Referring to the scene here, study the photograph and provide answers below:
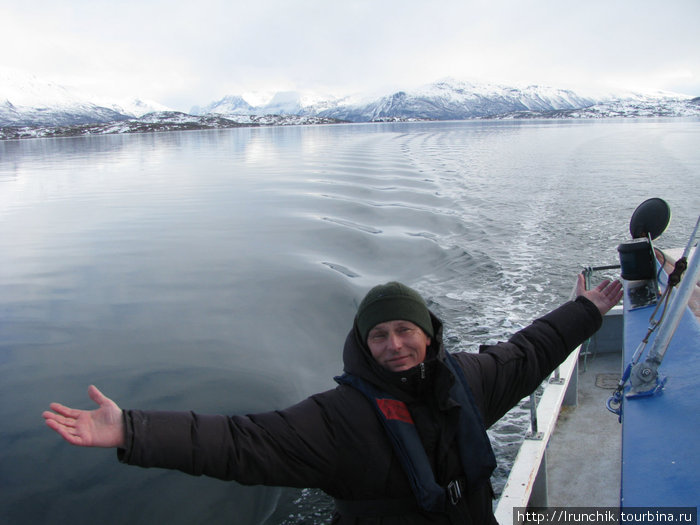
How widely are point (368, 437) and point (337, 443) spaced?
137 millimetres

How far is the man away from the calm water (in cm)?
222

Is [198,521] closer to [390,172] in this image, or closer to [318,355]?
[318,355]

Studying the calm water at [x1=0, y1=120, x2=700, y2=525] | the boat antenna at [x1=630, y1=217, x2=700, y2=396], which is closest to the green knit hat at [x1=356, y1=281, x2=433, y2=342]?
the boat antenna at [x1=630, y1=217, x2=700, y2=396]

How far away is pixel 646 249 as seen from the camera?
4051mm

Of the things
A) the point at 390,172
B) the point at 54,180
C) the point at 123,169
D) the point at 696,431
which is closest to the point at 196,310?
the point at 696,431

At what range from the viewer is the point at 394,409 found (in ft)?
7.32

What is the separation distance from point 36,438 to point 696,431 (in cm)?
515

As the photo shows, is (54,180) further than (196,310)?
Yes

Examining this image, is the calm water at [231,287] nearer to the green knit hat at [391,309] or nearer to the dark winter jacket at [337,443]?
the dark winter jacket at [337,443]

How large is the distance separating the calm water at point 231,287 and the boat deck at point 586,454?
18.0 inches

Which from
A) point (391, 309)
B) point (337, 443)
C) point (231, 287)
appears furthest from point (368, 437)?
point (231, 287)

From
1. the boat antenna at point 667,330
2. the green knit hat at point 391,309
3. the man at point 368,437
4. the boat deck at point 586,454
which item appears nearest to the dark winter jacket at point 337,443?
Answer: the man at point 368,437

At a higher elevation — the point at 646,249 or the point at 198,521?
the point at 646,249

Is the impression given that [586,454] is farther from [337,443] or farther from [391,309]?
[337,443]
